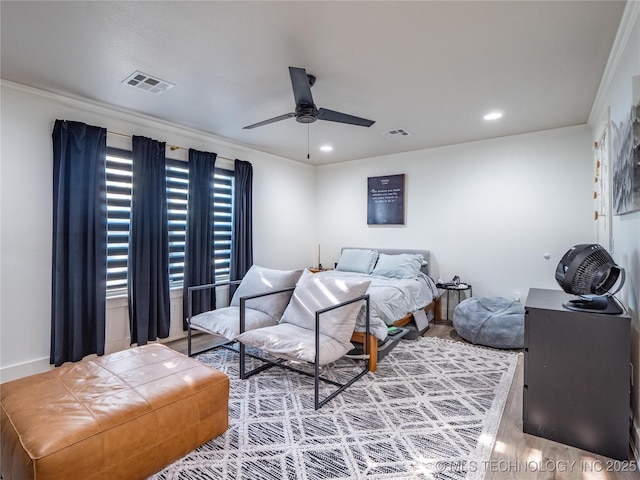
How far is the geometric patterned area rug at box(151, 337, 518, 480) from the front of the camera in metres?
1.83

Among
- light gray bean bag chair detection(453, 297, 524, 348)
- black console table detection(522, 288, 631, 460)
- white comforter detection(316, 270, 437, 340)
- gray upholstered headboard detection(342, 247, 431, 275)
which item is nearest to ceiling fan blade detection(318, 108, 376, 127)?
white comforter detection(316, 270, 437, 340)

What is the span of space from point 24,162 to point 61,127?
0.43 m

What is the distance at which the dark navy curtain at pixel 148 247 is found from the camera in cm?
354

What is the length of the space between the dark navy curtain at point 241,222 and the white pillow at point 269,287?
36.0 inches

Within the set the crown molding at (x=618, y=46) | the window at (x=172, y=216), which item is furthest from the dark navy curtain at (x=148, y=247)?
the crown molding at (x=618, y=46)

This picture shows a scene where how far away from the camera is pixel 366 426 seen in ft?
7.30

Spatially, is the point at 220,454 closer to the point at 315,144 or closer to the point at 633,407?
the point at 633,407

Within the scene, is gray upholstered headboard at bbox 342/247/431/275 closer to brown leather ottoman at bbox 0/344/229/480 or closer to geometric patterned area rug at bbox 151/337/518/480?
geometric patterned area rug at bbox 151/337/518/480

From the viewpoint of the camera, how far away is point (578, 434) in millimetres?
1971

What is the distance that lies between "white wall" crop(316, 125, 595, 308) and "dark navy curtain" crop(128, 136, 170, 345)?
10.5ft

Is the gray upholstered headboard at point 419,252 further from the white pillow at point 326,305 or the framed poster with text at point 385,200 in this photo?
the white pillow at point 326,305

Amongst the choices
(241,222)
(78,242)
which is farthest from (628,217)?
(78,242)

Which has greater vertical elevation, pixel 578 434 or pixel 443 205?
pixel 443 205

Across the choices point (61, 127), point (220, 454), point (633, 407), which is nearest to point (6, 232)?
point (61, 127)
